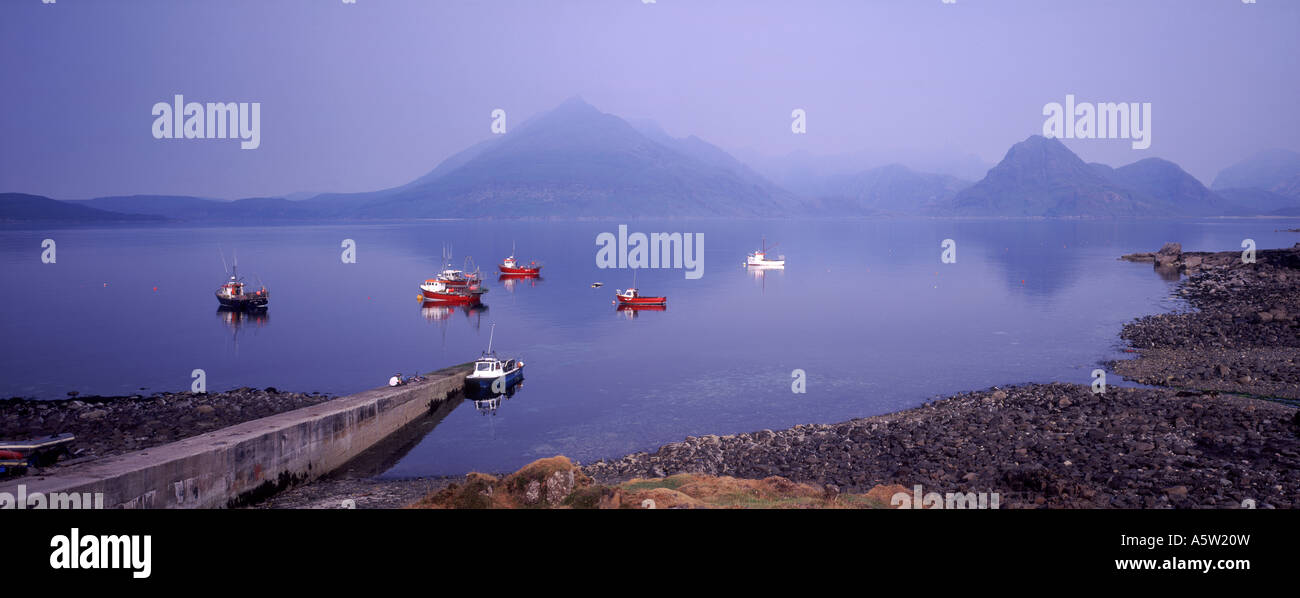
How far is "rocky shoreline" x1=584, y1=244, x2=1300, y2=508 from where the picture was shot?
19.4 meters

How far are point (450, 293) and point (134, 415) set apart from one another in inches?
1862

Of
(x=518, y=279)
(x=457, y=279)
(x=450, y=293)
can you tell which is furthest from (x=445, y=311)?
(x=518, y=279)

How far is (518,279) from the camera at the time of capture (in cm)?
10975

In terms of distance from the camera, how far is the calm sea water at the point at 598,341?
3628 centimetres

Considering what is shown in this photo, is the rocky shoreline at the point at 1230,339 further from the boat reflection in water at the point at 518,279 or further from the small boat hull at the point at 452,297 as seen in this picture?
the boat reflection in water at the point at 518,279

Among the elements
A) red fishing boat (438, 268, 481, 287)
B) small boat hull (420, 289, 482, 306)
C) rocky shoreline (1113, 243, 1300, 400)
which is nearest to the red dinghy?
small boat hull (420, 289, 482, 306)

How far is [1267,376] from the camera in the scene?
3394cm

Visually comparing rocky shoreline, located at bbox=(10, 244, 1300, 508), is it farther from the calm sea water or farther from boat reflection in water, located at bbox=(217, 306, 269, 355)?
boat reflection in water, located at bbox=(217, 306, 269, 355)

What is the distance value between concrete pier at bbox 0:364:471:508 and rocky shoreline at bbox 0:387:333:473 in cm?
534

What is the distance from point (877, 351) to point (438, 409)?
31.4m

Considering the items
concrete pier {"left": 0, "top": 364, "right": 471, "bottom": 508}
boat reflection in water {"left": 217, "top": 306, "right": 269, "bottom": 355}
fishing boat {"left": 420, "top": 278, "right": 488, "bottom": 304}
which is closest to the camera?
concrete pier {"left": 0, "top": 364, "right": 471, "bottom": 508}

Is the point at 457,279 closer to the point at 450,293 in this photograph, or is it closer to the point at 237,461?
the point at 450,293
